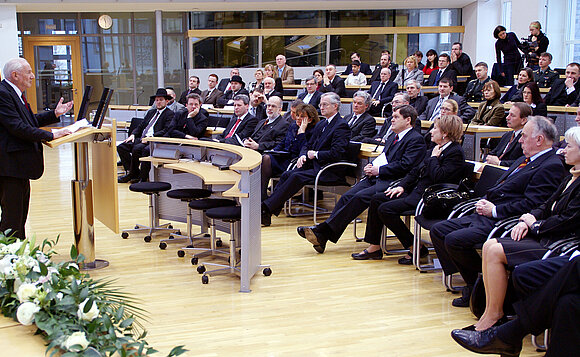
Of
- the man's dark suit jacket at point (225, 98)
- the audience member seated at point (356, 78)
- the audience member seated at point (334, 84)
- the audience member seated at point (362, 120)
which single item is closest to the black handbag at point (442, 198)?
the audience member seated at point (362, 120)

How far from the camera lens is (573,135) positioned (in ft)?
11.8

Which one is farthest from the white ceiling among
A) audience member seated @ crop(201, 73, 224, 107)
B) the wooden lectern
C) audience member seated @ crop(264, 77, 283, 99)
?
the wooden lectern

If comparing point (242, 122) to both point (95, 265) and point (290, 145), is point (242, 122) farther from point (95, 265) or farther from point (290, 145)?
point (95, 265)

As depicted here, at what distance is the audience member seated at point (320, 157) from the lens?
263 inches

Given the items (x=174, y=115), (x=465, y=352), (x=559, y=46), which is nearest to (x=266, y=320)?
(x=465, y=352)

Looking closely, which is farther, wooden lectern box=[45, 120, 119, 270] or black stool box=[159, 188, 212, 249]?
black stool box=[159, 188, 212, 249]

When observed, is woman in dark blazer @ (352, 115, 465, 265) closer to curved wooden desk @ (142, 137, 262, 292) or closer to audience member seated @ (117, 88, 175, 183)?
curved wooden desk @ (142, 137, 262, 292)

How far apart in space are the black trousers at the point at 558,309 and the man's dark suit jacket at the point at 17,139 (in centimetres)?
342

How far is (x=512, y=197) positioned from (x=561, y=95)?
18.2ft

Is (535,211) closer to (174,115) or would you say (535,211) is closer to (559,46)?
(174,115)

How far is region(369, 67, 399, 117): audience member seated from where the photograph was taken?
10320 mm

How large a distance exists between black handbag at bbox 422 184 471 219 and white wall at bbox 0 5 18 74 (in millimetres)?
13587

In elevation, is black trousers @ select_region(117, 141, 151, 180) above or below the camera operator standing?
Result: below

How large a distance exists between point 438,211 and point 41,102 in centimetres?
1564
